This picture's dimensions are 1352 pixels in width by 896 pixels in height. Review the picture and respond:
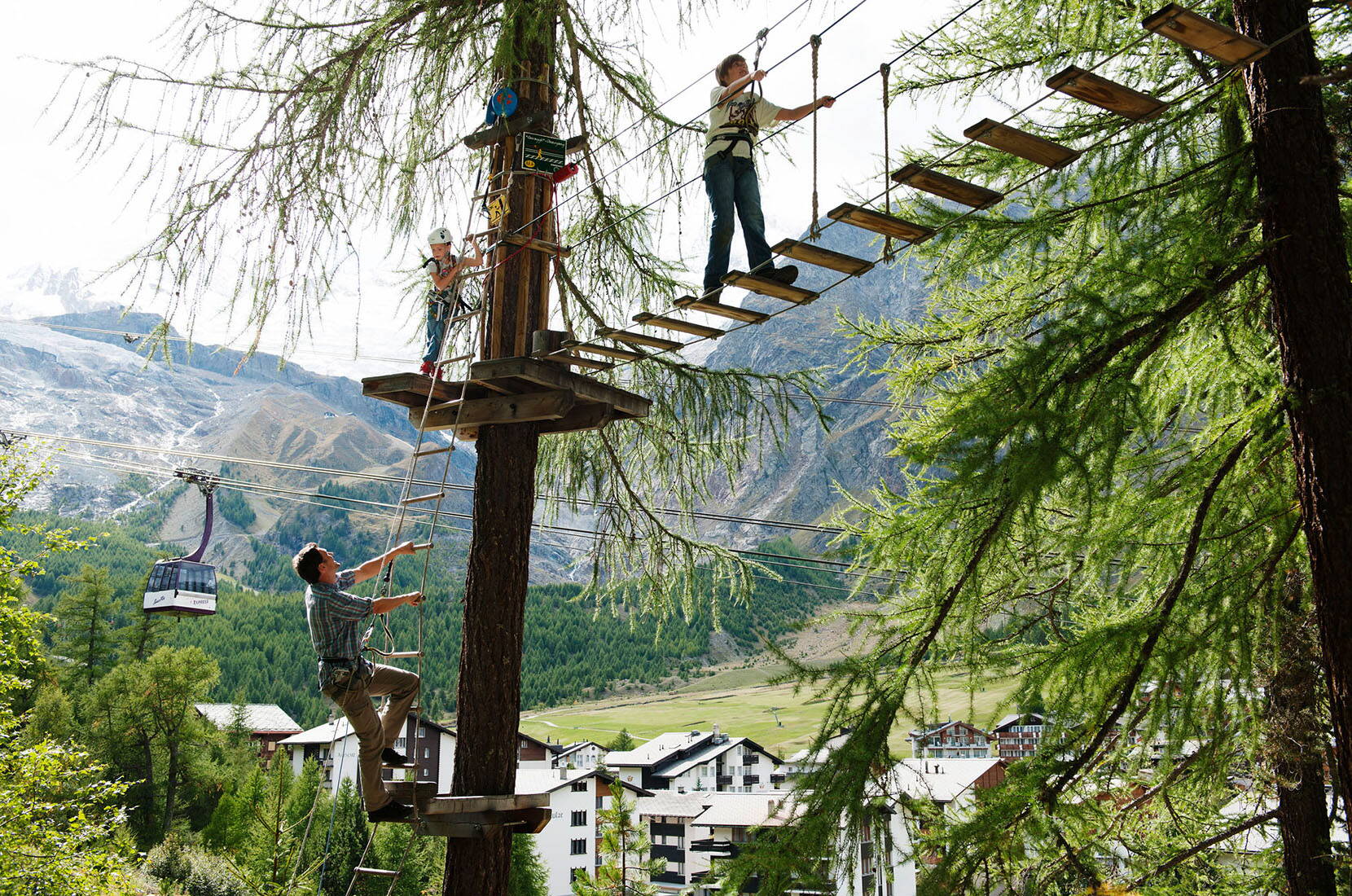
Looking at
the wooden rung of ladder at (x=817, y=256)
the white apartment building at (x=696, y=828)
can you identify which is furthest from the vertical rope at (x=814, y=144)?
the white apartment building at (x=696, y=828)

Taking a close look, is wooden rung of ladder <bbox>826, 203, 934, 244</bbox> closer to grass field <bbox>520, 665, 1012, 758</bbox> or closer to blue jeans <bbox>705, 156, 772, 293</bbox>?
blue jeans <bbox>705, 156, 772, 293</bbox>

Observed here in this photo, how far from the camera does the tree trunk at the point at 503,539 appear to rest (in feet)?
18.8

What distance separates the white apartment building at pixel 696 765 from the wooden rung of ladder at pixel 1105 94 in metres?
59.0

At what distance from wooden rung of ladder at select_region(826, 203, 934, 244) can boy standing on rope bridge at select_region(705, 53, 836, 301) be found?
0.88 meters

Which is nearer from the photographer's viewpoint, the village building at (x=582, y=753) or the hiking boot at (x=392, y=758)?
the hiking boot at (x=392, y=758)

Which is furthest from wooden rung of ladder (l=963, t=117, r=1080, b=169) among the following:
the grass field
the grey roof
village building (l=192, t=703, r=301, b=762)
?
the grass field

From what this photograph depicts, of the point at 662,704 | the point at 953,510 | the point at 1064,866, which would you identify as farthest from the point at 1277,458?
the point at 662,704

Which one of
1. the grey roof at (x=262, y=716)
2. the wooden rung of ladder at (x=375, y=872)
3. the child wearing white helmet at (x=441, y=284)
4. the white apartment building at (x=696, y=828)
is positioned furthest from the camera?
the grey roof at (x=262, y=716)

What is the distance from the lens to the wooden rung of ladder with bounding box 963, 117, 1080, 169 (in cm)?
358

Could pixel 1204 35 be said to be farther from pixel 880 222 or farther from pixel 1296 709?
pixel 1296 709

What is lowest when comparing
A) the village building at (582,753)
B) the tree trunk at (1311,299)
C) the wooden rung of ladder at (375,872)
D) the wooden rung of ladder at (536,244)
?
the village building at (582,753)

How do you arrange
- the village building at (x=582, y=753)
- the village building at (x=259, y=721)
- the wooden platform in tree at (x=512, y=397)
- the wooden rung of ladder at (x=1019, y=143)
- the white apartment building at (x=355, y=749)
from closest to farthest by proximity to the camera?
the wooden rung of ladder at (x=1019, y=143) → the wooden platform in tree at (x=512, y=397) → the white apartment building at (x=355, y=749) → the village building at (x=259, y=721) → the village building at (x=582, y=753)

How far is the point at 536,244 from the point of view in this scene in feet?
21.3

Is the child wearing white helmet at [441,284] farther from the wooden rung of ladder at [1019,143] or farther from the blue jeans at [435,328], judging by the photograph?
the wooden rung of ladder at [1019,143]
